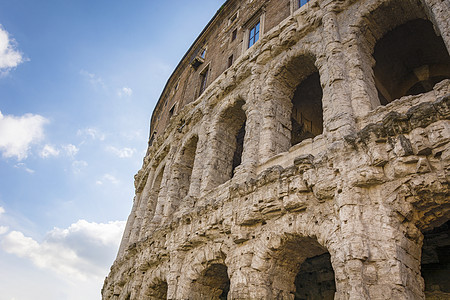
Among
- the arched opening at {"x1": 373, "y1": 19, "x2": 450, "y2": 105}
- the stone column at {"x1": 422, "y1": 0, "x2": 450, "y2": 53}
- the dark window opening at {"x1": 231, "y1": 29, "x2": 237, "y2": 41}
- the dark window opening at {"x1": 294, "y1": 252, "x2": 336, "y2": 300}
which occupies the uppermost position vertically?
the dark window opening at {"x1": 231, "y1": 29, "x2": 237, "y2": 41}

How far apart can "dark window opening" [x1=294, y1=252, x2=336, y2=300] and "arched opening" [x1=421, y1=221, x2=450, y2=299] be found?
180 cm

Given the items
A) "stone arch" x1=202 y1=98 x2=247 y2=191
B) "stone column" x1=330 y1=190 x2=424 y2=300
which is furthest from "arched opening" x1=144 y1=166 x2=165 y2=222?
"stone column" x1=330 y1=190 x2=424 y2=300

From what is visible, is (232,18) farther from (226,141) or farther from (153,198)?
(153,198)

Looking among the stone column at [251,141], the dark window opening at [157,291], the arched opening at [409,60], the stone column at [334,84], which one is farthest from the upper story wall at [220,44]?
the dark window opening at [157,291]

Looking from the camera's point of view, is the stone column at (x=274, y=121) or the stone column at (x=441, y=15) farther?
the stone column at (x=274, y=121)

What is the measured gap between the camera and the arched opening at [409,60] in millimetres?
7978

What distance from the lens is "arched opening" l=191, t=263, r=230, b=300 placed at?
6.38 metres

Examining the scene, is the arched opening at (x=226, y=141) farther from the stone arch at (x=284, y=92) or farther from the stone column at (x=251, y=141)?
the stone arch at (x=284, y=92)

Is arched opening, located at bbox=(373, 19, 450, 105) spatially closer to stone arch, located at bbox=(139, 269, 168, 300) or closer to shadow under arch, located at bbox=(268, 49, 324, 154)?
shadow under arch, located at bbox=(268, 49, 324, 154)

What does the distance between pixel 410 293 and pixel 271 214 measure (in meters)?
2.17

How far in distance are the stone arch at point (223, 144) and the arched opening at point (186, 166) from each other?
1369 mm

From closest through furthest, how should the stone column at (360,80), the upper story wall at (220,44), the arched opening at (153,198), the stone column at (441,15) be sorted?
the stone column at (441,15)
the stone column at (360,80)
the upper story wall at (220,44)
the arched opening at (153,198)

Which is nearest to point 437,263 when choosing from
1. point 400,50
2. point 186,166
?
point 400,50

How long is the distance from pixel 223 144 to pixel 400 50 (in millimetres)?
5034
